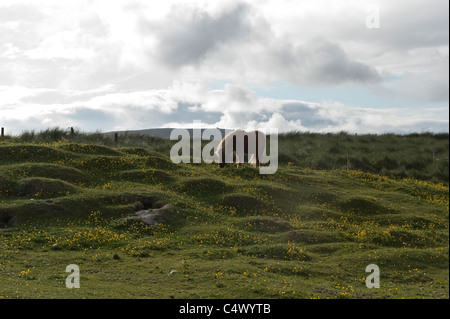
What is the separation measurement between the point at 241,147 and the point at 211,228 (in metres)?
12.9

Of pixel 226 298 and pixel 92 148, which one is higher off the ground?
pixel 92 148

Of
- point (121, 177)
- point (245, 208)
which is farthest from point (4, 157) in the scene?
point (245, 208)

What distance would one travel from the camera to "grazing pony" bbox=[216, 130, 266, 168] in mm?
31328

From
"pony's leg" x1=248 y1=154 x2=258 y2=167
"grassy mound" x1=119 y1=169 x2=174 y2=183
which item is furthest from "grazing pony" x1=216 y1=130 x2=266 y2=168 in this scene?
"grassy mound" x1=119 y1=169 x2=174 y2=183

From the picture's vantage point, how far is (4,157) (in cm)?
2717

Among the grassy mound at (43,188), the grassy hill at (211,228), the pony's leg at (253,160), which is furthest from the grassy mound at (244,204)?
the pony's leg at (253,160)

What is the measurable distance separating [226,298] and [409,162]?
639 cm

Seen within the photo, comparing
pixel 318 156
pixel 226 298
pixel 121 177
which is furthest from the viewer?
pixel 318 156

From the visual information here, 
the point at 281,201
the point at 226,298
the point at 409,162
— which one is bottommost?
the point at 226,298

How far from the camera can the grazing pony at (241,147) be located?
31.3 m

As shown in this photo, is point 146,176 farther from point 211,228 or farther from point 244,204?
point 211,228

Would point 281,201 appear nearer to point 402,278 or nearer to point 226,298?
point 402,278
